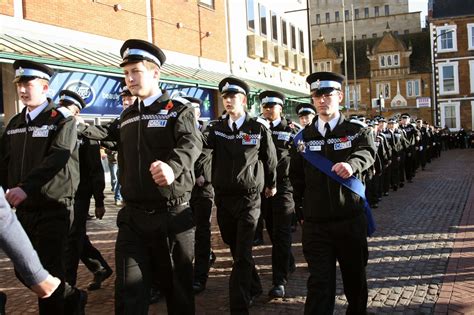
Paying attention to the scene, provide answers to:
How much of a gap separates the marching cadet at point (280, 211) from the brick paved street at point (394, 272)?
0.73 feet

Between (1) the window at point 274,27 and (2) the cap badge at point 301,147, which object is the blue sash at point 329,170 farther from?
(1) the window at point 274,27

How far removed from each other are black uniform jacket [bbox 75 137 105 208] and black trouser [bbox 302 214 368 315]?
2.15 m

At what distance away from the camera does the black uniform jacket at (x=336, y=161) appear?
14.9 ft

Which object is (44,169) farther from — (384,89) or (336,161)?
(384,89)

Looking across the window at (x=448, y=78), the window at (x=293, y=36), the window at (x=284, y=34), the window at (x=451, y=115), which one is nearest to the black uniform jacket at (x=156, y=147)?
the window at (x=284, y=34)

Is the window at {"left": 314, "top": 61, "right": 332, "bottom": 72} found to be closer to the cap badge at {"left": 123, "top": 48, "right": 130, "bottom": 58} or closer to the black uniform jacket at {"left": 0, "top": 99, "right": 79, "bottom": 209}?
the black uniform jacket at {"left": 0, "top": 99, "right": 79, "bottom": 209}

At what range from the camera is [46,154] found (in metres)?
4.58

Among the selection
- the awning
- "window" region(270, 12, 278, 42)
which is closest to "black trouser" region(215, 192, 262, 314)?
the awning

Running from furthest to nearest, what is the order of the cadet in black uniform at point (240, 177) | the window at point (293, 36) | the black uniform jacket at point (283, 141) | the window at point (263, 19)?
the window at point (293, 36), the window at point (263, 19), the black uniform jacket at point (283, 141), the cadet in black uniform at point (240, 177)

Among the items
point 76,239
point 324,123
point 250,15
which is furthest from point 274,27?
point 324,123

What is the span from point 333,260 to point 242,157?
5.06 feet

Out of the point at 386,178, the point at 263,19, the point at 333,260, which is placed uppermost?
the point at 263,19

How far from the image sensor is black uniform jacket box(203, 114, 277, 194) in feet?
18.1

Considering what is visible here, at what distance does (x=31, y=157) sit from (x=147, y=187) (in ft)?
4.05
